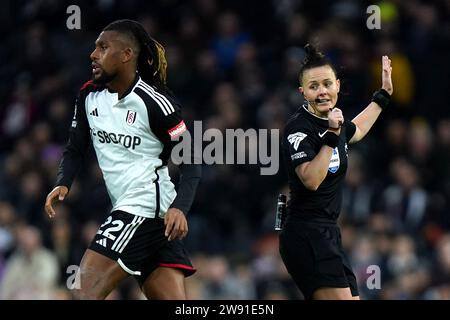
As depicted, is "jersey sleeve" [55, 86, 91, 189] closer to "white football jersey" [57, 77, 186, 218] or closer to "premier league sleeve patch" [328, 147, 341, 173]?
"white football jersey" [57, 77, 186, 218]

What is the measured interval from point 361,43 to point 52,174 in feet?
12.3

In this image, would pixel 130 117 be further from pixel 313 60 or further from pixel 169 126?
pixel 313 60

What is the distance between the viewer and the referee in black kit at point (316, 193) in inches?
255

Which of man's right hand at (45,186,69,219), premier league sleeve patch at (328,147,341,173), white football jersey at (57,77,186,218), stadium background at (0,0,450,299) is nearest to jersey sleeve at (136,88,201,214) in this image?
white football jersey at (57,77,186,218)

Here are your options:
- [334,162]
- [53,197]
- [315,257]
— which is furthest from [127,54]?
[315,257]

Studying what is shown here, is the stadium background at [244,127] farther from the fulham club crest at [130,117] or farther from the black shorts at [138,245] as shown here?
the fulham club crest at [130,117]

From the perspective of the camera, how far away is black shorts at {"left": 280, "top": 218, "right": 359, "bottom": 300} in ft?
21.4

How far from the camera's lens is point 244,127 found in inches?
491

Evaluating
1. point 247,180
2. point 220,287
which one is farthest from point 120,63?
point 247,180

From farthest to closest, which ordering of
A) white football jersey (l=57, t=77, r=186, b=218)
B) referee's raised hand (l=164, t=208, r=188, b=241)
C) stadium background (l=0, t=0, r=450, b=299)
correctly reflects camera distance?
1. stadium background (l=0, t=0, r=450, b=299)
2. white football jersey (l=57, t=77, r=186, b=218)
3. referee's raised hand (l=164, t=208, r=188, b=241)

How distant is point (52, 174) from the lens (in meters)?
12.5

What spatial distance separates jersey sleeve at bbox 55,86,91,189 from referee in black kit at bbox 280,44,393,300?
116cm

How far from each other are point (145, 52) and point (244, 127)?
584cm
